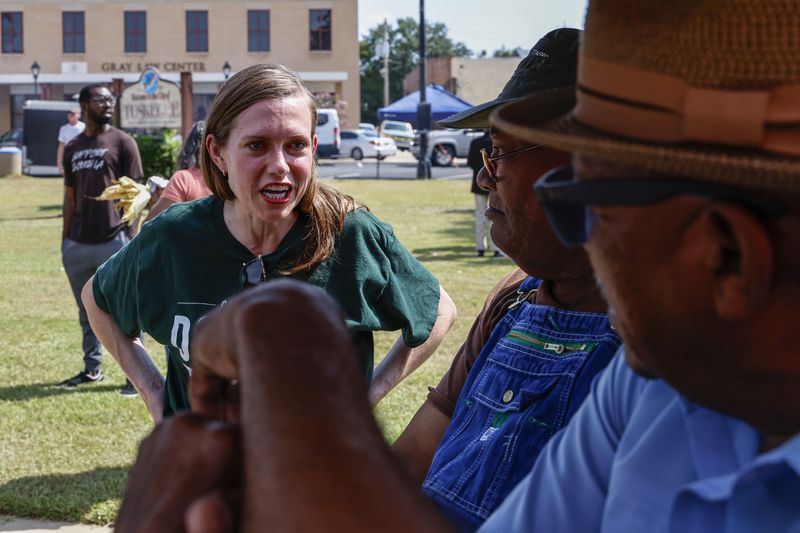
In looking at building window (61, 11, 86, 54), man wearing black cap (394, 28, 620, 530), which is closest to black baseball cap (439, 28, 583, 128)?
man wearing black cap (394, 28, 620, 530)

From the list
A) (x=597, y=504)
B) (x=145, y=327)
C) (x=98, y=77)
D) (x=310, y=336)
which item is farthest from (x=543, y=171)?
(x=98, y=77)

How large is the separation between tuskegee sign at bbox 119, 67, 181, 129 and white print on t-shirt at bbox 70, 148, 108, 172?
14494 millimetres

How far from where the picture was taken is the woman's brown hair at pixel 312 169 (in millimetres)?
3258

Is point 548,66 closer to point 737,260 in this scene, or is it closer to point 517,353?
point 517,353

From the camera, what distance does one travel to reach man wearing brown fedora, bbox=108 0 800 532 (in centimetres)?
92

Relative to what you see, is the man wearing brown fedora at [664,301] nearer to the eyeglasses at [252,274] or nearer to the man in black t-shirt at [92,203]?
the eyeglasses at [252,274]

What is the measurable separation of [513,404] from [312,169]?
1566 millimetres

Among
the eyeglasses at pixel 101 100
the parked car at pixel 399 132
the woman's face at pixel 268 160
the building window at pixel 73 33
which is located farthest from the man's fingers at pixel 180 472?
the building window at pixel 73 33

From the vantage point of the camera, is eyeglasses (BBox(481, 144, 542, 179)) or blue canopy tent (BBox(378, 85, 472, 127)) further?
blue canopy tent (BBox(378, 85, 472, 127))

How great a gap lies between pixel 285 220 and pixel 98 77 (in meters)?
57.3

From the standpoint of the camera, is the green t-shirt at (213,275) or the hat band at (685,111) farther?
the green t-shirt at (213,275)

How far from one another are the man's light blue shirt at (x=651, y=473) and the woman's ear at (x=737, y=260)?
0.19 metres

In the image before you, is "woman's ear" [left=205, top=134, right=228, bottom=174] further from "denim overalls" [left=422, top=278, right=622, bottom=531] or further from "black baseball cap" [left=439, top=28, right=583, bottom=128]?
"denim overalls" [left=422, top=278, right=622, bottom=531]

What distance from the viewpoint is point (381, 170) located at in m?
38.7
